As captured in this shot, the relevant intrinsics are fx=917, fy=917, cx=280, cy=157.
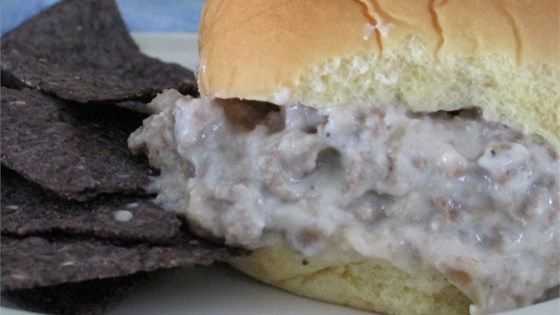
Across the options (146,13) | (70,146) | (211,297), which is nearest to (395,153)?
(211,297)

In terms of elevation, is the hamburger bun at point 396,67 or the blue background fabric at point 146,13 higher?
the hamburger bun at point 396,67

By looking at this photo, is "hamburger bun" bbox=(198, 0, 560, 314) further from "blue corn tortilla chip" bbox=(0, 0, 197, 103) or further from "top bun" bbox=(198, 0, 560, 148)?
"blue corn tortilla chip" bbox=(0, 0, 197, 103)

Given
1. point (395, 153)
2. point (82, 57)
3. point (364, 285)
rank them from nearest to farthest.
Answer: point (395, 153) → point (364, 285) → point (82, 57)

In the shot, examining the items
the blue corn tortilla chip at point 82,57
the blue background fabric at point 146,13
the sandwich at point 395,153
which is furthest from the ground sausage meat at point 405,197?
the blue background fabric at point 146,13

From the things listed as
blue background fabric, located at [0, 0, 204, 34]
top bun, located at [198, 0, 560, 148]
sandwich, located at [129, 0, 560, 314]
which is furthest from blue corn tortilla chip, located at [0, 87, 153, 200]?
blue background fabric, located at [0, 0, 204, 34]

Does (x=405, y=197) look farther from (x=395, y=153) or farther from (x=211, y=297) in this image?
(x=211, y=297)

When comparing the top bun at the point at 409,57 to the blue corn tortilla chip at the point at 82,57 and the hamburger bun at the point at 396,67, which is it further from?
the blue corn tortilla chip at the point at 82,57

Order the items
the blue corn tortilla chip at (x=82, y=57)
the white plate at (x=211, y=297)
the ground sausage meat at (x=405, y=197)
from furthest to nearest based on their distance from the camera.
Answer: the blue corn tortilla chip at (x=82, y=57), the white plate at (x=211, y=297), the ground sausage meat at (x=405, y=197)

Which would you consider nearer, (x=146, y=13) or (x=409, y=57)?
(x=409, y=57)
